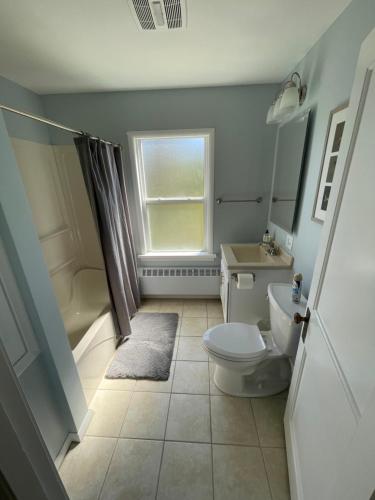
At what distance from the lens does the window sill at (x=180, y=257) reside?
2.55m

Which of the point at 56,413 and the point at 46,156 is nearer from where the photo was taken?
the point at 56,413

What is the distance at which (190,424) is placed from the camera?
1.38 m

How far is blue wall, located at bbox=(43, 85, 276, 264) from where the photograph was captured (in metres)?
2.06

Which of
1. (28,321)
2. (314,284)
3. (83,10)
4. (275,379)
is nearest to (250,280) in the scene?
(275,379)

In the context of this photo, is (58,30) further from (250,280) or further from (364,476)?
(364,476)

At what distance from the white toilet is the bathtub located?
0.85 meters

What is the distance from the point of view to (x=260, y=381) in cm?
A: 156

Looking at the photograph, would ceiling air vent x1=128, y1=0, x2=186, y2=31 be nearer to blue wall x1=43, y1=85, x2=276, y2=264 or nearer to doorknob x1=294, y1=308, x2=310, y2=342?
blue wall x1=43, y1=85, x2=276, y2=264

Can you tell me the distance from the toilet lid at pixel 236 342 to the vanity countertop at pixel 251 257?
0.50m

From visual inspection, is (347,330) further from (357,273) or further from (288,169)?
(288,169)

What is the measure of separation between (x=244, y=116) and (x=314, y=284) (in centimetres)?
188

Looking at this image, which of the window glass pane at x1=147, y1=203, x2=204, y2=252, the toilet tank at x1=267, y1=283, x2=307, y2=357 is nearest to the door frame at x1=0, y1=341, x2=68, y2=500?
the toilet tank at x1=267, y1=283, x2=307, y2=357

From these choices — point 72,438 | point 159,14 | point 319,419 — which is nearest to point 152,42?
point 159,14

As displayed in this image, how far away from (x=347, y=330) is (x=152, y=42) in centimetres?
184
